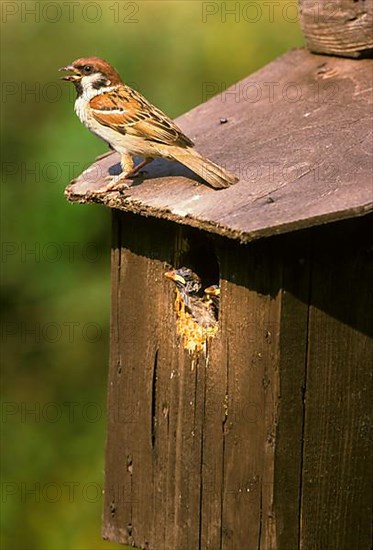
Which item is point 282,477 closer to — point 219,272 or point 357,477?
point 357,477

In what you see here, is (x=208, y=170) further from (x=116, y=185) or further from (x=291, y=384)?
(x=291, y=384)

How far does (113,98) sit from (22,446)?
3.02 meters

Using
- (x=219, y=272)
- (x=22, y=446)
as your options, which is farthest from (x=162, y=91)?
(x=219, y=272)

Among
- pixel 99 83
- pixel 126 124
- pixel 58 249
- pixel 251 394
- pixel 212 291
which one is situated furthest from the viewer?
pixel 58 249

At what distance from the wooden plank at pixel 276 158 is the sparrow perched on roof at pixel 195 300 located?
11.7 inches

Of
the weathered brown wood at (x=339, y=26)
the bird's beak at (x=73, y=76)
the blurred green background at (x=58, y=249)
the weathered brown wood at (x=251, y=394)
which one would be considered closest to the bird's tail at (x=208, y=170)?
the weathered brown wood at (x=251, y=394)

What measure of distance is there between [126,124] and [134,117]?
49 millimetres

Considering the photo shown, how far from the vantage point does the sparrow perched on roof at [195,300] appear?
441 cm

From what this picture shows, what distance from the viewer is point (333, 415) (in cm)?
424

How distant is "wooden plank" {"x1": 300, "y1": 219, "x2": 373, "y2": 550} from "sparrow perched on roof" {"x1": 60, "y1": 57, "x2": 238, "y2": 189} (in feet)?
1.46

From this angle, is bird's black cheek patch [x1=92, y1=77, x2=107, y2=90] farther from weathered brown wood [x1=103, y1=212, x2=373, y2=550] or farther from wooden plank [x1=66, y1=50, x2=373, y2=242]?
weathered brown wood [x1=103, y1=212, x2=373, y2=550]

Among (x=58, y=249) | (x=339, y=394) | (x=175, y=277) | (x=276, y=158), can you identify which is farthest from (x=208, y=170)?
(x=58, y=249)

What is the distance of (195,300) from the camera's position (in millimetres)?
4434

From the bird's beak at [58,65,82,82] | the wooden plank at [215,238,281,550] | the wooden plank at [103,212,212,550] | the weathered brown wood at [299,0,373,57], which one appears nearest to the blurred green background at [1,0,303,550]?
the wooden plank at [103,212,212,550]
